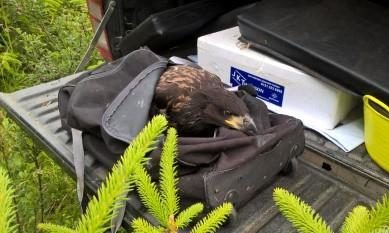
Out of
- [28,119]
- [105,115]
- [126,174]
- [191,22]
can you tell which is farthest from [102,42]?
[126,174]

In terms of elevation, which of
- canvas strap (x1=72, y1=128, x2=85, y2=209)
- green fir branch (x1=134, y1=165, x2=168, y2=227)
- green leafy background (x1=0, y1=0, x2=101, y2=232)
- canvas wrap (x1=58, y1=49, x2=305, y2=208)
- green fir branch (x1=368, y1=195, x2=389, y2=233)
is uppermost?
green fir branch (x1=368, y1=195, x2=389, y2=233)

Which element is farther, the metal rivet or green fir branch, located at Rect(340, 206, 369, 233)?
the metal rivet

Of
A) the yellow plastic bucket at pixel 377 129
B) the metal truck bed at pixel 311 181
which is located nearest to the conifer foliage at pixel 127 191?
the metal truck bed at pixel 311 181

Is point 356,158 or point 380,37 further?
point 380,37

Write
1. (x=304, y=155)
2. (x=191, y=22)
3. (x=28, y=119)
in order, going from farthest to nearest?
(x=191, y=22) → (x=28, y=119) → (x=304, y=155)

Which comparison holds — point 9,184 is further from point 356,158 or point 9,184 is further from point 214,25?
point 214,25

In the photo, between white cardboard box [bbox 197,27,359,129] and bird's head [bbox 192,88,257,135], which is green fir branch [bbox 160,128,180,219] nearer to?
bird's head [bbox 192,88,257,135]

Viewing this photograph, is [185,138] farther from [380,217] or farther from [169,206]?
[380,217]

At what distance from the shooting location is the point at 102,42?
2422mm

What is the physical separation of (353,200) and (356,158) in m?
0.18

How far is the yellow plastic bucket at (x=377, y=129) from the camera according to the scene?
1374 mm

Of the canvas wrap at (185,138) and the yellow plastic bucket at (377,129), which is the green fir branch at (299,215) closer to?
the canvas wrap at (185,138)

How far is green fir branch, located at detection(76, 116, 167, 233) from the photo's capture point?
1.85ft

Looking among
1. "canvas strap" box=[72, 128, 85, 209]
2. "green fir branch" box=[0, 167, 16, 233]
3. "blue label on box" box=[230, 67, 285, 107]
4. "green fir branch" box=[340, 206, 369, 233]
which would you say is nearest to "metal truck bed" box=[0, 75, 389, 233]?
"canvas strap" box=[72, 128, 85, 209]
